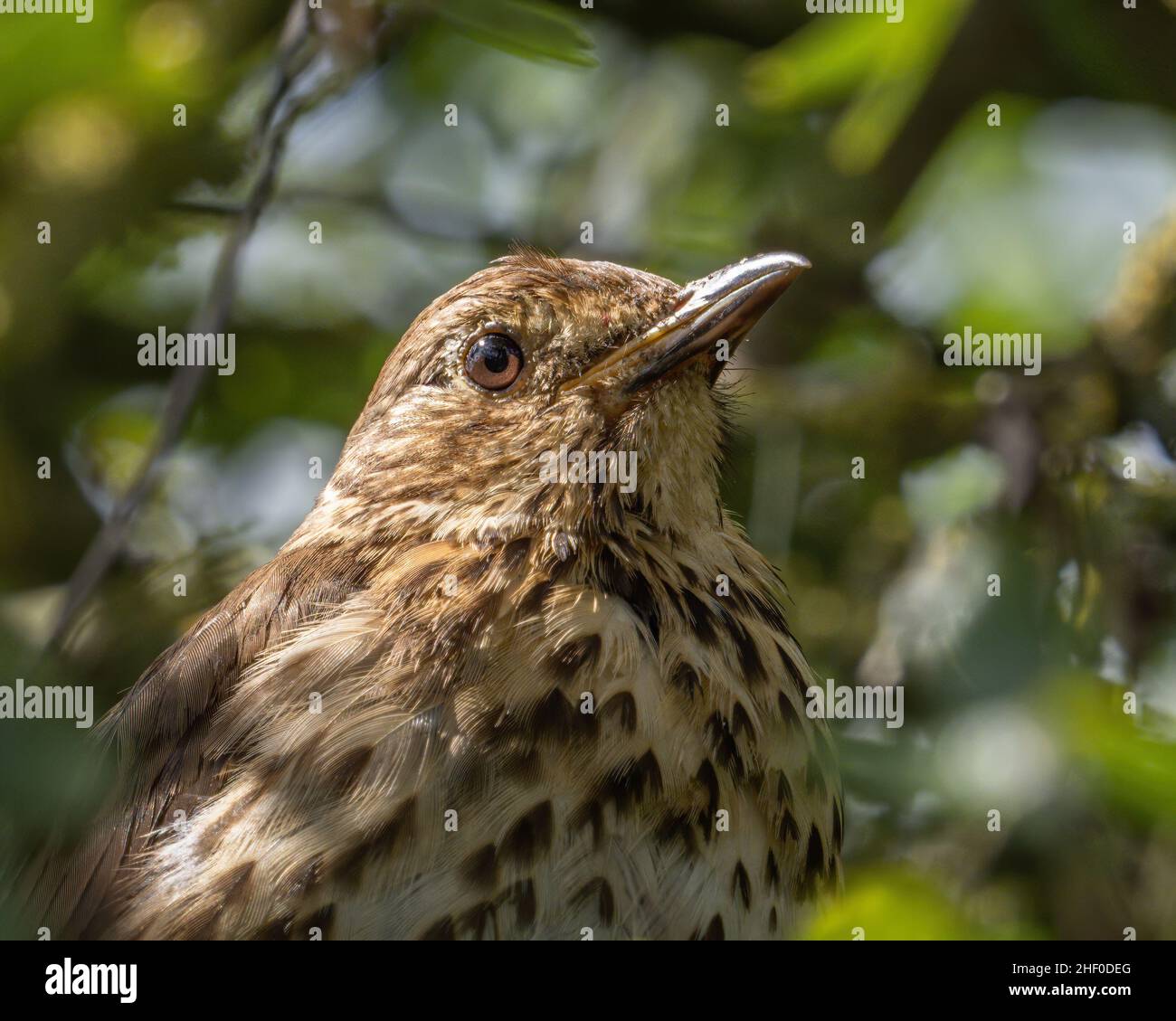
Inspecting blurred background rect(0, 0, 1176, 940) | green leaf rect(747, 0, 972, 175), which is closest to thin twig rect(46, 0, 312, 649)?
blurred background rect(0, 0, 1176, 940)

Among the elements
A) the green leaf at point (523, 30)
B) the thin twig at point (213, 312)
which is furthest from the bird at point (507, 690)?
the green leaf at point (523, 30)

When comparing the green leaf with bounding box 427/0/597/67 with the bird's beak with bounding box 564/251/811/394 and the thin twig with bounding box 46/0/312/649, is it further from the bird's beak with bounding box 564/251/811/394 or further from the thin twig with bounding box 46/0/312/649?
the bird's beak with bounding box 564/251/811/394

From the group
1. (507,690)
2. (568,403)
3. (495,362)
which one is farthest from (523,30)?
(507,690)

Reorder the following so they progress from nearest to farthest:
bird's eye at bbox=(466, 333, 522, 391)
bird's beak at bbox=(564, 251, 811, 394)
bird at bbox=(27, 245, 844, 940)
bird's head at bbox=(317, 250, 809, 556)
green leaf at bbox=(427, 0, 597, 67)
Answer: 1. bird at bbox=(27, 245, 844, 940)
2. bird's beak at bbox=(564, 251, 811, 394)
3. bird's head at bbox=(317, 250, 809, 556)
4. bird's eye at bbox=(466, 333, 522, 391)
5. green leaf at bbox=(427, 0, 597, 67)

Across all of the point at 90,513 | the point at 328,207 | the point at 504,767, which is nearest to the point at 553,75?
the point at 328,207

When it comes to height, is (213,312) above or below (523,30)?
below

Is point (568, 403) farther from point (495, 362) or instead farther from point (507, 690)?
point (507, 690)
